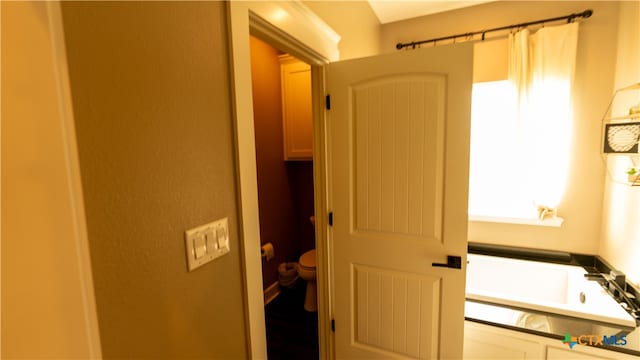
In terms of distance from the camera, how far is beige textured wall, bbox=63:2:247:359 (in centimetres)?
58

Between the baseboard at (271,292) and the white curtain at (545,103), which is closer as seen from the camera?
the white curtain at (545,103)

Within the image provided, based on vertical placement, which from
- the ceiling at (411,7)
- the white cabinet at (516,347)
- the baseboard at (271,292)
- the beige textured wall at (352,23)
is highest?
the ceiling at (411,7)

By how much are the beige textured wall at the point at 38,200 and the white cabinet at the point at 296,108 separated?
230cm

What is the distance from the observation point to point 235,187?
95cm

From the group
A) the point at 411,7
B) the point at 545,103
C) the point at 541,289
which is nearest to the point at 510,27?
the point at 545,103

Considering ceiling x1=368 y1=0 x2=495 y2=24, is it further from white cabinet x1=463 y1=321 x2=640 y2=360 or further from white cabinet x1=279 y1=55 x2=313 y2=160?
white cabinet x1=463 y1=321 x2=640 y2=360

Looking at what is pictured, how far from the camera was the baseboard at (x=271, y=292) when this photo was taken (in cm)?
274

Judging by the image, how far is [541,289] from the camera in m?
2.25

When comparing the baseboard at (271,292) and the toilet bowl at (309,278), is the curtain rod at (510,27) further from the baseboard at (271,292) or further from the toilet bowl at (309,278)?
the baseboard at (271,292)

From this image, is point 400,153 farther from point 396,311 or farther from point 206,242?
point 206,242

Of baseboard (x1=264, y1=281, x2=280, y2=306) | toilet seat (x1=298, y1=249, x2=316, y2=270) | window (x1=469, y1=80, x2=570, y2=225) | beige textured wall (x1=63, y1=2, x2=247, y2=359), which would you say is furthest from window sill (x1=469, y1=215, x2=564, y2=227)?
beige textured wall (x1=63, y1=2, x2=247, y2=359)

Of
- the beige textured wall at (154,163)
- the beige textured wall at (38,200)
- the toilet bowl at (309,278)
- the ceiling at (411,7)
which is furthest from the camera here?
the toilet bowl at (309,278)

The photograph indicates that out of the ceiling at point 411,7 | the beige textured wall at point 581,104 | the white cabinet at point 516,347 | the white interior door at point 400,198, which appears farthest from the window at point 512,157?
the white cabinet at point 516,347

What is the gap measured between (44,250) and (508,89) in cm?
286
